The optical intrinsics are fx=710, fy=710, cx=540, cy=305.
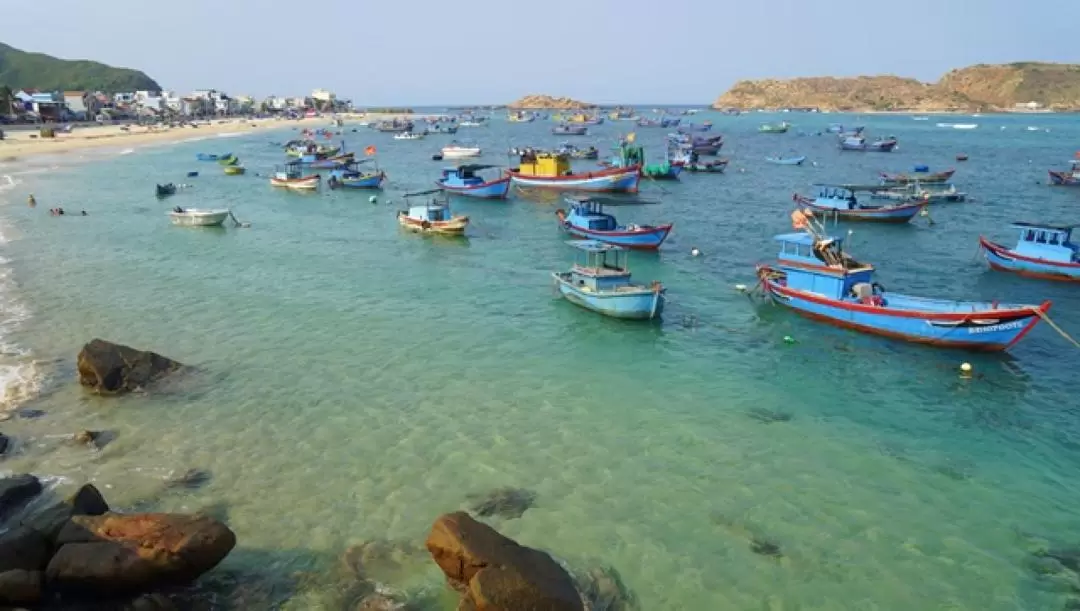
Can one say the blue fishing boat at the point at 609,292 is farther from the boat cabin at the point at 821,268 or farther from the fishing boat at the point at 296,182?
the fishing boat at the point at 296,182

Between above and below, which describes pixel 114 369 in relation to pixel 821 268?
below

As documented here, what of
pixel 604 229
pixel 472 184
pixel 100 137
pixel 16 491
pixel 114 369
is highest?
pixel 100 137

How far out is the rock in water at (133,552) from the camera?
1027 centimetres

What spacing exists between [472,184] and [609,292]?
34.3 meters

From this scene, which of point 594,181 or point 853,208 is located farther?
point 594,181

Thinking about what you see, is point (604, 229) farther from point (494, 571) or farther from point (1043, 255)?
point (494, 571)

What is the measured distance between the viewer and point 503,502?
1445 cm

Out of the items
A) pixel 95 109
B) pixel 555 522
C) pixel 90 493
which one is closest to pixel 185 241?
pixel 90 493

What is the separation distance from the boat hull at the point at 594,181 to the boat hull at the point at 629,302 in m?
32.9

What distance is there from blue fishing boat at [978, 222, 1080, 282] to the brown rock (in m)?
38.9

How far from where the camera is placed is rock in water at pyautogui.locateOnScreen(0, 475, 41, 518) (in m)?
13.4

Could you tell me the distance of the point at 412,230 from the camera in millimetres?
44156

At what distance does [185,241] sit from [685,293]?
29113mm

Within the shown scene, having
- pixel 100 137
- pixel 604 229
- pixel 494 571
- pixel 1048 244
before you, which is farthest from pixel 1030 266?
pixel 100 137
